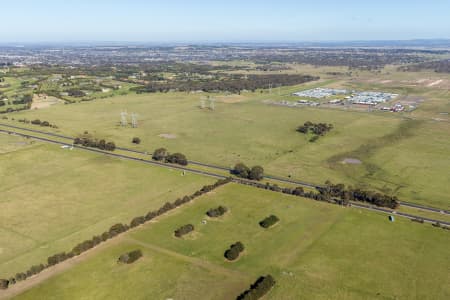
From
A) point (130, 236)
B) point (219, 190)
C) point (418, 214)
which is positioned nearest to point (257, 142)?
point (219, 190)

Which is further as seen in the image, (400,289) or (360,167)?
(360,167)

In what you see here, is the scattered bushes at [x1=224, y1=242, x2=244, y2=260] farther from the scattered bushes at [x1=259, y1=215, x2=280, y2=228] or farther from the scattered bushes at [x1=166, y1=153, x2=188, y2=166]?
the scattered bushes at [x1=166, y1=153, x2=188, y2=166]

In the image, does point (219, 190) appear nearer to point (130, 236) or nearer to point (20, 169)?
point (130, 236)

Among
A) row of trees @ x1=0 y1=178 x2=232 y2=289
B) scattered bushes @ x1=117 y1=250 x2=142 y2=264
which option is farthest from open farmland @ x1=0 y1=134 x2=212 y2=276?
scattered bushes @ x1=117 y1=250 x2=142 y2=264

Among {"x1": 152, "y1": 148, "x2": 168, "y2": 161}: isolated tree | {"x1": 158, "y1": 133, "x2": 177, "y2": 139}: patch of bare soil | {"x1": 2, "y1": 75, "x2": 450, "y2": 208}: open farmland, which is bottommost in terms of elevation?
{"x1": 158, "y1": 133, "x2": 177, "y2": 139}: patch of bare soil

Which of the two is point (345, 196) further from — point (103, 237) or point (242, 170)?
point (103, 237)
